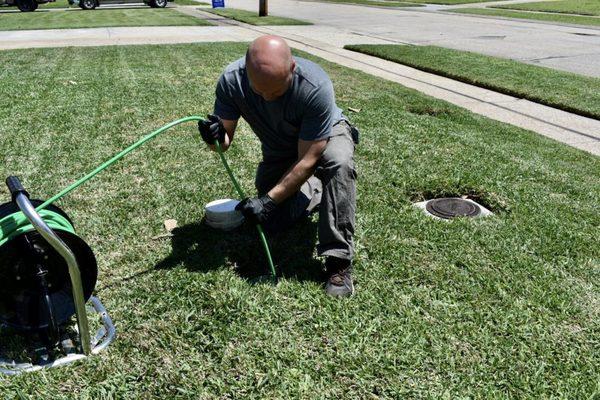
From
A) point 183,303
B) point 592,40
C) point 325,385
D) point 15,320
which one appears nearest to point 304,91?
point 183,303

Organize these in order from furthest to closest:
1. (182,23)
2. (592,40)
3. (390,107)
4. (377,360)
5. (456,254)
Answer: (182,23) < (592,40) < (390,107) < (456,254) < (377,360)

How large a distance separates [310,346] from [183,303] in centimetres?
71

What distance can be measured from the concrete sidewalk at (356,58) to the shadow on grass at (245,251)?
3.35 metres

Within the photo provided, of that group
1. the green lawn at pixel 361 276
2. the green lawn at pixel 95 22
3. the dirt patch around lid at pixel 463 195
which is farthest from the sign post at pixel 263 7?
the dirt patch around lid at pixel 463 195

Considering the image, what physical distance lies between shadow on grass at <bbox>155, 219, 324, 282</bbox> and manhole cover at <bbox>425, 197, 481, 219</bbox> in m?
0.90

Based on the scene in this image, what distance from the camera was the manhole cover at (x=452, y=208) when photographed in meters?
3.68

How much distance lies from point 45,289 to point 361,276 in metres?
1.60

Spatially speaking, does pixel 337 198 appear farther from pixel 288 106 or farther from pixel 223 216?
pixel 223 216

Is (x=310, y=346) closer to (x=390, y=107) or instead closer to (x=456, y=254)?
(x=456, y=254)

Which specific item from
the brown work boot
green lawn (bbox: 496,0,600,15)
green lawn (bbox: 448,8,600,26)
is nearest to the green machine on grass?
the brown work boot

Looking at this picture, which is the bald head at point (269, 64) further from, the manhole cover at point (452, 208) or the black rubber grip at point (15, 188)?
the manhole cover at point (452, 208)

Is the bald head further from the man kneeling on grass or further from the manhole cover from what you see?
the manhole cover

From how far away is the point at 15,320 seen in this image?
2359 mm

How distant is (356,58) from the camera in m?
9.93
